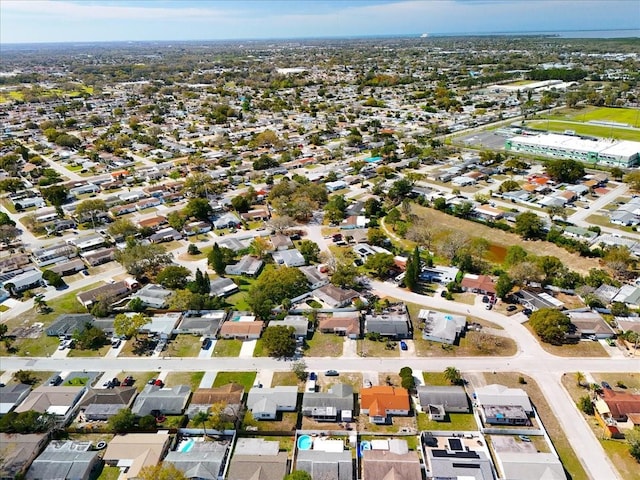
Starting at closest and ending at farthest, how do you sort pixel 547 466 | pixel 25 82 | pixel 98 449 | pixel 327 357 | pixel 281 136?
pixel 547 466, pixel 98 449, pixel 327 357, pixel 281 136, pixel 25 82

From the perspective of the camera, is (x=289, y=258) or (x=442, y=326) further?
(x=289, y=258)

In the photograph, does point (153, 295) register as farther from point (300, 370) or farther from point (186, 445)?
point (186, 445)

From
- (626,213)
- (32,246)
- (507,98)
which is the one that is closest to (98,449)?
(32,246)

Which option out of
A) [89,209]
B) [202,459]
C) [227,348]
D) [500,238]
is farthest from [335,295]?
[89,209]

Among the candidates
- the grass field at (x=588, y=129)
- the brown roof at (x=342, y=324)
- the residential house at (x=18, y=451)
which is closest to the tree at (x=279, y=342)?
the brown roof at (x=342, y=324)

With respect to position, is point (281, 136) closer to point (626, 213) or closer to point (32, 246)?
point (32, 246)
